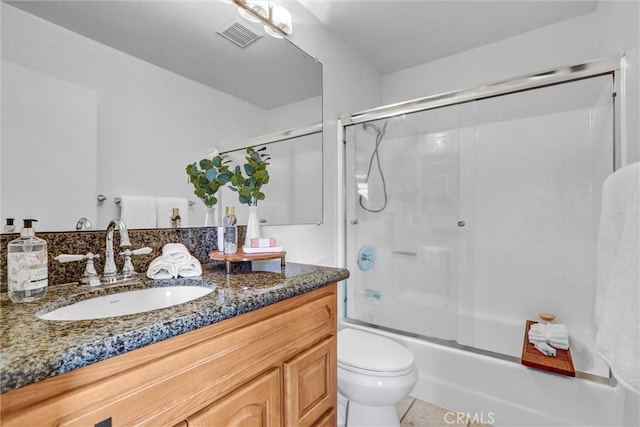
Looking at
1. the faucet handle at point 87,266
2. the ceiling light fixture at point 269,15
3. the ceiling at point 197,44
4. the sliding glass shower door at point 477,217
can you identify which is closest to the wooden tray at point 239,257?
the faucet handle at point 87,266

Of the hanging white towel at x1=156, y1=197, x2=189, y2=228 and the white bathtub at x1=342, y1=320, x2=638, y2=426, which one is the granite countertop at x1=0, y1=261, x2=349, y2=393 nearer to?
the hanging white towel at x1=156, y1=197, x2=189, y2=228

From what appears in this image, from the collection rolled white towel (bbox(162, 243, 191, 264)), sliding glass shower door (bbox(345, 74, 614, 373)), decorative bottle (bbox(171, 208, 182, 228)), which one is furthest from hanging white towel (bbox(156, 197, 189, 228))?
sliding glass shower door (bbox(345, 74, 614, 373))

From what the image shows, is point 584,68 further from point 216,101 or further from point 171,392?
point 171,392

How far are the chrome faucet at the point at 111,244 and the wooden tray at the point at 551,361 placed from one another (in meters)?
1.86

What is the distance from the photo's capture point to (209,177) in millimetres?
1259

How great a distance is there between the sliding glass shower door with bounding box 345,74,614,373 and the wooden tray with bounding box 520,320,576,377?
0.39 metres

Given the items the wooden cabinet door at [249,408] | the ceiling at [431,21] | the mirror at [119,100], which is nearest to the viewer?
the wooden cabinet door at [249,408]

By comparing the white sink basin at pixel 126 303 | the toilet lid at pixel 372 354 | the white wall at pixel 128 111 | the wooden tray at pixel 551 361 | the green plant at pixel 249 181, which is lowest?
the wooden tray at pixel 551 361

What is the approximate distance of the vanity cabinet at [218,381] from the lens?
481 mm

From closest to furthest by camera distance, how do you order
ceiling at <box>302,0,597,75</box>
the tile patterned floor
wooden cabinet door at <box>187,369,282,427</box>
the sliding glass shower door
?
wooden cabinet door at <box>187,369,282,427</box> < the tile patterned floor < ceiling at <box>302,0,597,75</box> < the sliding glass shower door

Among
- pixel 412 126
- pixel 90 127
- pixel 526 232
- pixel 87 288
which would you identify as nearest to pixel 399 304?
pixel 526 232

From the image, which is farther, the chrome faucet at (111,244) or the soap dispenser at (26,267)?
the chrome faucet at (111,244)

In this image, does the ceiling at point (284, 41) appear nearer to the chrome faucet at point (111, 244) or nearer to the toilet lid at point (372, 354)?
the chrome faucet at point (111, 244)

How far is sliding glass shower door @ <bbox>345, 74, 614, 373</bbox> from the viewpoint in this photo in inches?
78.8
